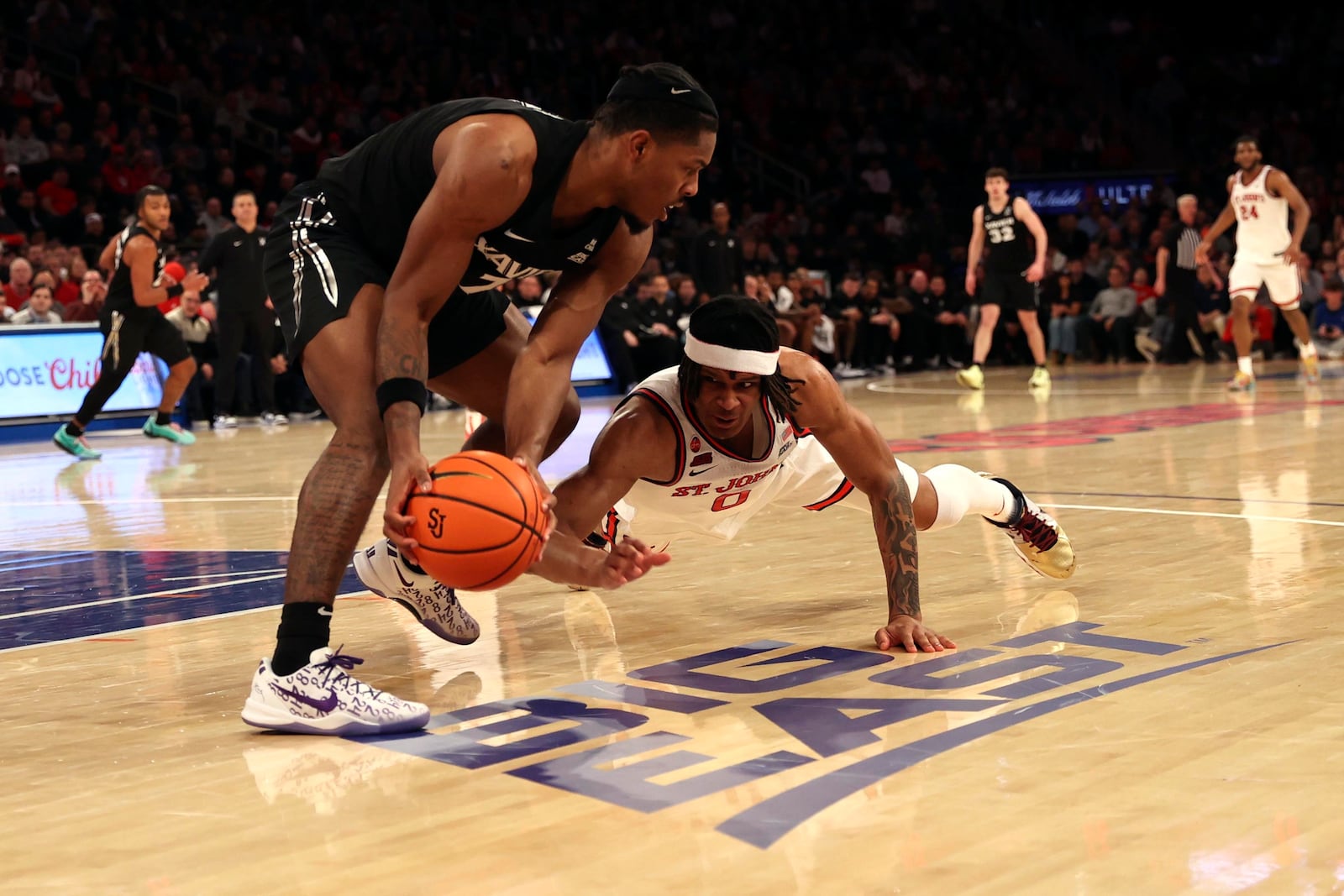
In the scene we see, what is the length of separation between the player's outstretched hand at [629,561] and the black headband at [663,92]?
90 cm

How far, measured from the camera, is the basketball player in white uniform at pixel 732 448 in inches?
141

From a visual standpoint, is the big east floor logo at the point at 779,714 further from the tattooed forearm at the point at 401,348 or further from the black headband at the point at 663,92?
the black headband at the point at 663,92

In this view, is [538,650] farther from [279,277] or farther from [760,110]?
[760,110]

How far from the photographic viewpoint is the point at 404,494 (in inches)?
114

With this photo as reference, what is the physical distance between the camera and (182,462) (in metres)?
9.25

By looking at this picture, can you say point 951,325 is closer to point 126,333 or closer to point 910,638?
point 126,333

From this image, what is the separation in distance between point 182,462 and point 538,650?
242 inches

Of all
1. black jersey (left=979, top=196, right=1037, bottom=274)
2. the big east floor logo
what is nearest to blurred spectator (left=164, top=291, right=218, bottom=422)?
black jersey (left=979, top=196, right=1037, bottom=274)

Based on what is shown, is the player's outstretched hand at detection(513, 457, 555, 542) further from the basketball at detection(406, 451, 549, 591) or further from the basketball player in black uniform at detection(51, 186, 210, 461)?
the basketball player in black uniform at detection(51, 186, 210, 461)

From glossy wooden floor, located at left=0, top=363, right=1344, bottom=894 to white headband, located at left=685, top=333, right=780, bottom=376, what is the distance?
680mm

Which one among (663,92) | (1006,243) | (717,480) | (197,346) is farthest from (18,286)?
(663,92)

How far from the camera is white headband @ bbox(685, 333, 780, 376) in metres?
3.56


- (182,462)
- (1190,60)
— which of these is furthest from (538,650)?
(1190,60)

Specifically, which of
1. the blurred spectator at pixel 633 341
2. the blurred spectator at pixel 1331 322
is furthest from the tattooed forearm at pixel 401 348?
the blurred spectator at pixel 1331 322
